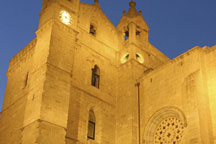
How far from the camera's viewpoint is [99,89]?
20.9 m

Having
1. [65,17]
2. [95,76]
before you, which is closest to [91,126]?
[95,76]

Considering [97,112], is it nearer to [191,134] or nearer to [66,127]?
[66,127]

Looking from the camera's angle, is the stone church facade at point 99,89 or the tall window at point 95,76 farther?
the tall window at point 95,76

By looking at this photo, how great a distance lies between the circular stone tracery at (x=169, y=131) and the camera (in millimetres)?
17475

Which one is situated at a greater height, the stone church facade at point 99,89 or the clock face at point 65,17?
the clock face at point 65,17

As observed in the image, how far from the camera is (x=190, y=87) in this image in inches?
677

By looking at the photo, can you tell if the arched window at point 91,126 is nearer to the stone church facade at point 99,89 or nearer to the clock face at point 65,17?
the stone church facade at point 99,89

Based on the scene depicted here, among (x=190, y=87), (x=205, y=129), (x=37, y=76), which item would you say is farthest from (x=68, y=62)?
(x=205, y=129)

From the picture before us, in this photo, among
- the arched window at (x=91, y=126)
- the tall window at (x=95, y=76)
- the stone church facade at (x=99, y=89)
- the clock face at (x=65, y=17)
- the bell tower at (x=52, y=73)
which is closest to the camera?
the bell tower at (x=52, y=73)

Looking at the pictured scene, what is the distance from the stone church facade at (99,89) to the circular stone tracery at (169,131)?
0.05 metres

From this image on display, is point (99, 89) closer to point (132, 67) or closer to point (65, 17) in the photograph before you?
point (132, 67)

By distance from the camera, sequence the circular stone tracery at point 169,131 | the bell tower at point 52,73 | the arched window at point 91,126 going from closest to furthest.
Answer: the bell tower at point 52,73 → the circular stone tracery at point 169,131 → the arched window at point 91,126

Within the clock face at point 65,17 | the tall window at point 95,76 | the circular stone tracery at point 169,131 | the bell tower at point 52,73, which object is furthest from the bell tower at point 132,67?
the clock face at point 65,17

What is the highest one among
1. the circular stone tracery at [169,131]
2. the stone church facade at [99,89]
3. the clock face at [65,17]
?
the clock face at [65,17]
